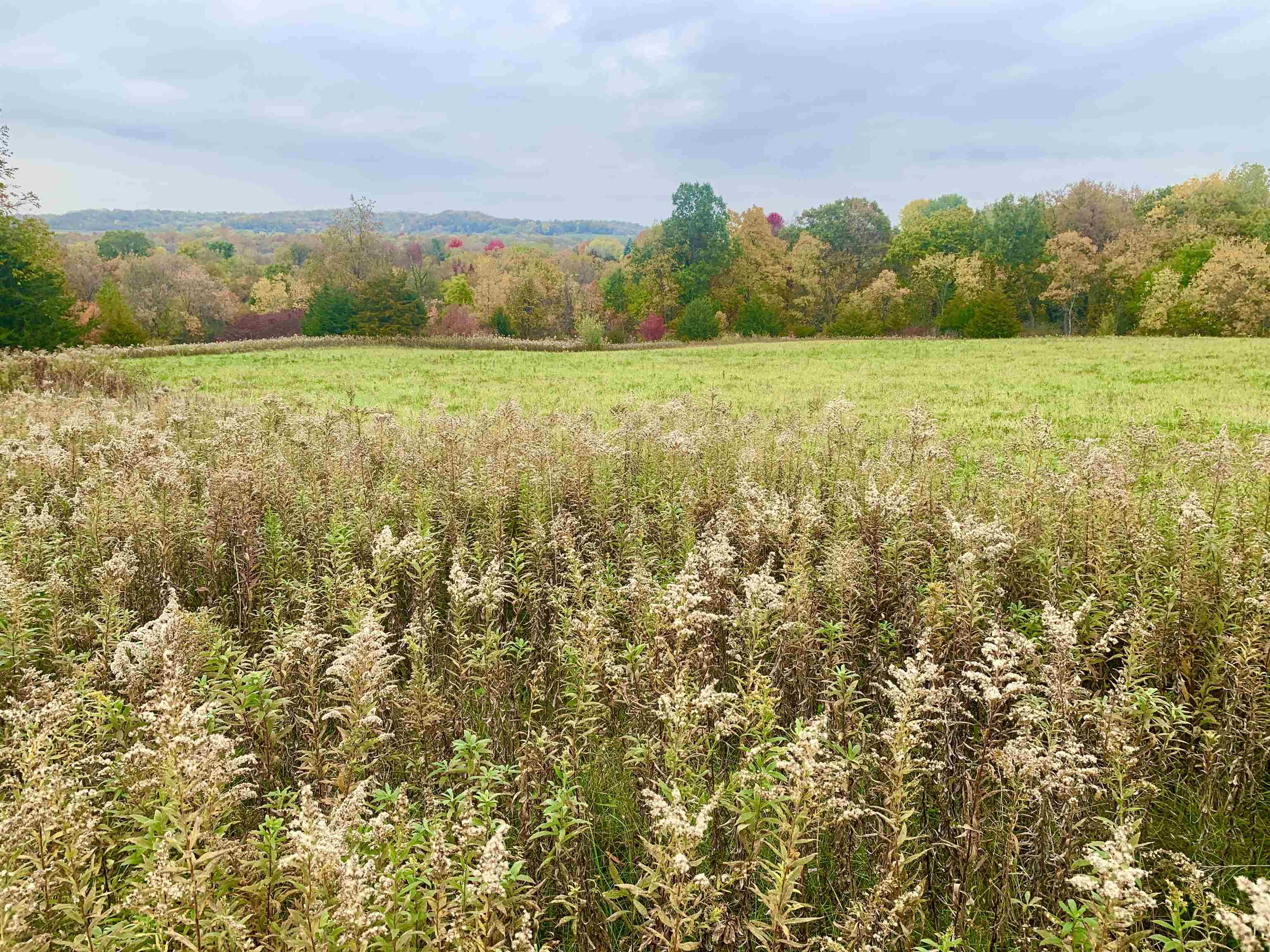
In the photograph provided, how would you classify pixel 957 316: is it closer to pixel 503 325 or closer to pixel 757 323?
pixel 757 323

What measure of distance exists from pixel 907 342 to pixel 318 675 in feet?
161

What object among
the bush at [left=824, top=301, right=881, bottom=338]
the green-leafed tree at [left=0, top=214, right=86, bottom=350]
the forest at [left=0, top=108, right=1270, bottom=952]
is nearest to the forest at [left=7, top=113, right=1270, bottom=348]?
the bush at [left=824, top=301, right=881, bottom=338]

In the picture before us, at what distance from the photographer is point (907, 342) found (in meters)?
48.2

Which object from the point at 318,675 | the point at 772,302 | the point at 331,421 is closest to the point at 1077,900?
the point at 318,675

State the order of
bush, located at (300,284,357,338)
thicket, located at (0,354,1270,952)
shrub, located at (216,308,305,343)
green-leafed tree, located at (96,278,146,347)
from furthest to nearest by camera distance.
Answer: shrub, located at (216,308,305,343)
bush, located at (300,284,357,338)
green-leafed tree, located at (96,278,146,347)
thicket, located at (0,354,1270,952)

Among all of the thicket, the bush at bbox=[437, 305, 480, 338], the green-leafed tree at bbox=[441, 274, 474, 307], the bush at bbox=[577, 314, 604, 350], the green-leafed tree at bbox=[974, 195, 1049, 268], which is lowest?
the thicket

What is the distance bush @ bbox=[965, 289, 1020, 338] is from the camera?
56.9 metres

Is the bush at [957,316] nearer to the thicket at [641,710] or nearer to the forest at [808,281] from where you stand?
the forest at [808,281]

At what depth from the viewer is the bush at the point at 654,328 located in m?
78.1

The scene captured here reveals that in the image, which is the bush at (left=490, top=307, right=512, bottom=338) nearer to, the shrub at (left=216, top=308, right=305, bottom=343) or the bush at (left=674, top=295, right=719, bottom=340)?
the bush at (left=674, top=295, right=719, bottom=340)

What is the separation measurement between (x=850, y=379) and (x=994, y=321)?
3606 cm

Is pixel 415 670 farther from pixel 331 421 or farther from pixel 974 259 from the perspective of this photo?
pixel 974 259

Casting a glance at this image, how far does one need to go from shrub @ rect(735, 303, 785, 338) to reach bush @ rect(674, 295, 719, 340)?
9.64 ft

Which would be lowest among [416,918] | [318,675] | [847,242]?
[318,675]
